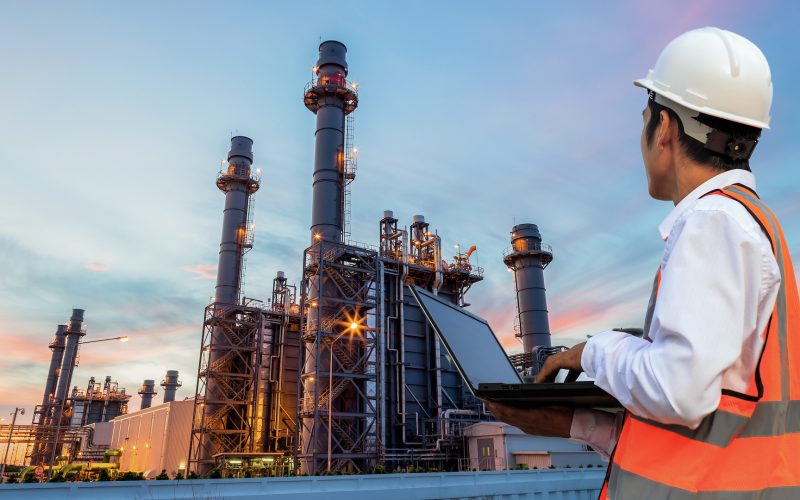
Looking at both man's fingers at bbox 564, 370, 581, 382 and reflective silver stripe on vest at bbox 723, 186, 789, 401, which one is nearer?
reflective silver stripe on vest at bbox 723, 186, 789, 401

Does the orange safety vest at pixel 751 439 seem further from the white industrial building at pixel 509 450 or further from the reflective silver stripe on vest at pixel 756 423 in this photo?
the white industrial building at pixel 509 450

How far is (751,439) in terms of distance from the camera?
45.9 inches

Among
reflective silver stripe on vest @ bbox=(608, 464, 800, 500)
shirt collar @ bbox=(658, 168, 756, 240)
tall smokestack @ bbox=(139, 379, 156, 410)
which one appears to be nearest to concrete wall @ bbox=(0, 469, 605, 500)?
reflective silver stripe on vest @ bbox=(608, 464, 800, 500)

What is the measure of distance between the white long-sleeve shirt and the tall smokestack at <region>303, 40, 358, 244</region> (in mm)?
33102

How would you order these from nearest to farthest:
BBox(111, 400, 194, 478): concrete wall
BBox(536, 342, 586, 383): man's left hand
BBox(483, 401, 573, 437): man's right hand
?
BBox(536, 342, 586, 383): man's left hand
BBox(483, 401, 573, 437): man's right hand
BBox(111, 400, 194, 478): concrete wall

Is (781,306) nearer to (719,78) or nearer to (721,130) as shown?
(721,130)

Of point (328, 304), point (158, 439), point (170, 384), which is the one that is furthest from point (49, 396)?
point (328, 304)

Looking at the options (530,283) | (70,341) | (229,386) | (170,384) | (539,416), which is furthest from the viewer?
(170,384)

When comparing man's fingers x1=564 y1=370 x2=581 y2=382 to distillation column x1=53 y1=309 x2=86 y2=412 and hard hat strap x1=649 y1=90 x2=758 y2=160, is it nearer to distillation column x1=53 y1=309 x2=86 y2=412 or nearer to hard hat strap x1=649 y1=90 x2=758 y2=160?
hard hat strap x1=649 y1=90 x2=758 y2=160

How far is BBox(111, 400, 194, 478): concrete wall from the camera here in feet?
140

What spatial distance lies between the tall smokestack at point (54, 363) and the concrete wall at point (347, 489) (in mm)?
82168

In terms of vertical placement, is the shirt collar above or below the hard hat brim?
below

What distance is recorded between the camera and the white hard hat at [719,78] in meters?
1.47

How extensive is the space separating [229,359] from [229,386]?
82.5 inches
